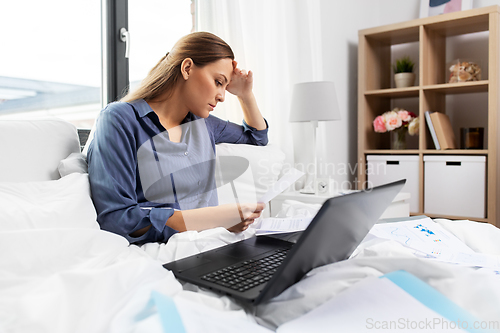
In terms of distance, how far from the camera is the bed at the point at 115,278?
53cm

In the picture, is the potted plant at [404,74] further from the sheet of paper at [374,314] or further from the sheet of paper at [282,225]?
the sheet of paper at [374,314]

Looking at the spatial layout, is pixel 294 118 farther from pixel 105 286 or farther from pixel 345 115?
pixel 105 286

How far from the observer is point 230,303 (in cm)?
63

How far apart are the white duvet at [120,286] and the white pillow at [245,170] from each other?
76 cm

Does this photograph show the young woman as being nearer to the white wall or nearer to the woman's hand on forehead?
the woman's hand on forehead

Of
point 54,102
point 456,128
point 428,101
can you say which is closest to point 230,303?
point 54,102

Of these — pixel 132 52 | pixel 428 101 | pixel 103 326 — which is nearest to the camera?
pixel 103 326

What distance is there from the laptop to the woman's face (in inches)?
22.5

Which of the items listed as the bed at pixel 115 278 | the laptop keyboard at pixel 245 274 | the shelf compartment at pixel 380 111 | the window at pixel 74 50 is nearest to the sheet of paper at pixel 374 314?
the bed at pixel 115 278

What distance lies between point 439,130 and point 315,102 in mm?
993

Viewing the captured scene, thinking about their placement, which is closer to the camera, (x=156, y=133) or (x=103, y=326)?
(x=103, y=326)

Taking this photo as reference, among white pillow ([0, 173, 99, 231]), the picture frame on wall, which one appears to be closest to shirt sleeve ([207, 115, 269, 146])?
white pillow ([0, 173, 99, 231])

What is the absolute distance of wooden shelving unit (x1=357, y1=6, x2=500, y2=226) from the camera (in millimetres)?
2418

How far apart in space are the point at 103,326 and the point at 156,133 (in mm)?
751
